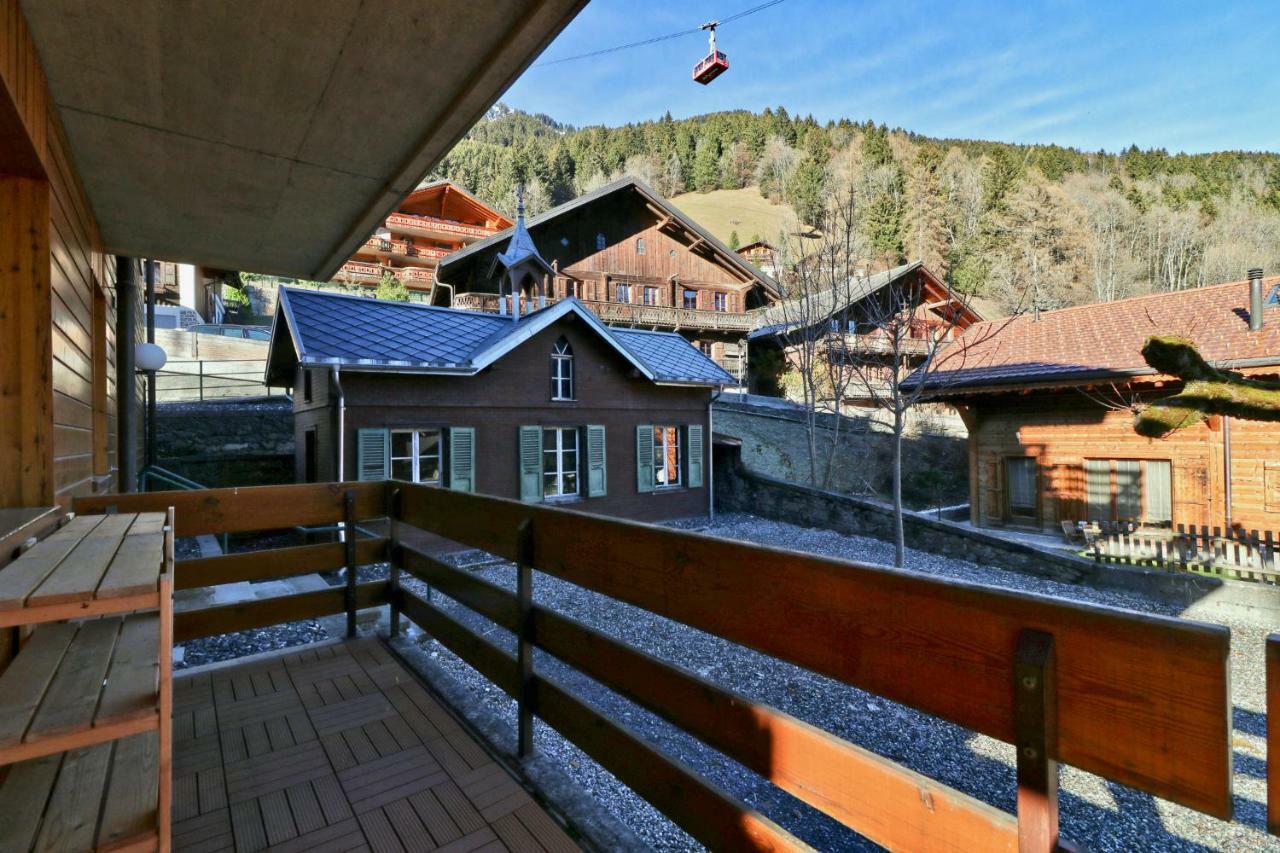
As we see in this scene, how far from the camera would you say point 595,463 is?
38.7ft

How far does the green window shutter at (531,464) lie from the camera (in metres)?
10.8

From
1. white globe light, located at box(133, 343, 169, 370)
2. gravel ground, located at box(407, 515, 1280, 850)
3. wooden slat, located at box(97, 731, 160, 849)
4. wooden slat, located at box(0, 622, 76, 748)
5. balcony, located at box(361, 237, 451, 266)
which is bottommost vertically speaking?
gravel ground, located at box(407, 515, 1280, 850)

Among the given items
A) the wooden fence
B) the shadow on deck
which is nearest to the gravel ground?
the shadow on deck

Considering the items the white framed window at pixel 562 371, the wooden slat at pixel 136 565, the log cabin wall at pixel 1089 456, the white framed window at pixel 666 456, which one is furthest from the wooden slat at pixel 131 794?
the log cabin wall at pixel 1089 456

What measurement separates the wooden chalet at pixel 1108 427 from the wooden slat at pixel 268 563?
9.13 meters

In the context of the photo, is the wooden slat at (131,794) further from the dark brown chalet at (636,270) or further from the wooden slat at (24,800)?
the dark brown chalet at (636,270)

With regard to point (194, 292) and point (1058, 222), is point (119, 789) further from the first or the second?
point (1058, 222)

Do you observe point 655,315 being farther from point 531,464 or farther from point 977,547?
point 977,547

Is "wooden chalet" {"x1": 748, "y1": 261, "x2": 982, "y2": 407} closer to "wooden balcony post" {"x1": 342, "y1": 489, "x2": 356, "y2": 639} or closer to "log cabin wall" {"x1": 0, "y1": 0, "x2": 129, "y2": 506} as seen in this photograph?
"wooden balcony post" {"x1": 342, "y1": 489, "x2": 356, "y2": 639}

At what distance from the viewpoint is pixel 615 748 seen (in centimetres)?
185

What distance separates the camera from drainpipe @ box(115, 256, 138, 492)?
17.6ft

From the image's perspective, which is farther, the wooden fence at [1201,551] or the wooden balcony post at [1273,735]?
A: the wooden fence at [1201,551]

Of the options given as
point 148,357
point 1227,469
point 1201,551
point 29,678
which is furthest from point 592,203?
point 29,678

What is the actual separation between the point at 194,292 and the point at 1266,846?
1120 inches
